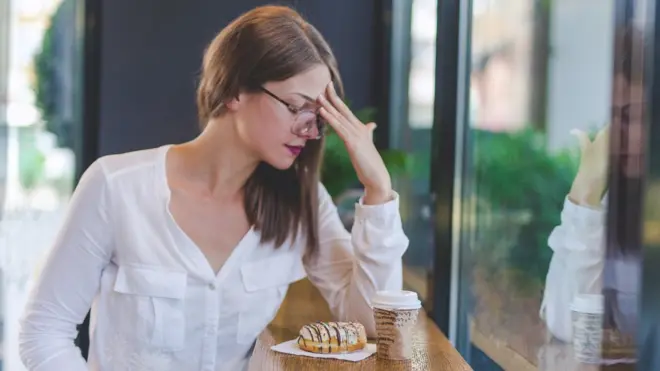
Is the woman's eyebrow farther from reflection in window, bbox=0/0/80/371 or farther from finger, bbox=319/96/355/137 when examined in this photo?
reflection in window, bbox=0/0/80/371

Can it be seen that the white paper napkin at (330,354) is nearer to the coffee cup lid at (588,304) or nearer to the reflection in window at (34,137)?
the coffee cup lid at (588,304)

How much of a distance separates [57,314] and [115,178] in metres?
0.28

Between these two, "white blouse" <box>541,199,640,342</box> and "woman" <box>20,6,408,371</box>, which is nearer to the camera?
"white blouse" <box>541,199,640,342</box>

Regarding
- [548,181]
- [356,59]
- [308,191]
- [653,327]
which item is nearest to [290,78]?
[308,191]

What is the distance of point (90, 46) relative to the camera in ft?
12.3

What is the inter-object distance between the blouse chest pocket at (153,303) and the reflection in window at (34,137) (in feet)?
7.07

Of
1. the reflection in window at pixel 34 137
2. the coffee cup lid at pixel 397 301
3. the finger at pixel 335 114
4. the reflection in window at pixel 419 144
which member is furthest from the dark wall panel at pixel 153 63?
the coffee cup lid at pixel 397 301

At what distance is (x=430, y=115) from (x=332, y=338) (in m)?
1.13

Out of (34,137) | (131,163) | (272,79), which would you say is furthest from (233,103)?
(34,137)

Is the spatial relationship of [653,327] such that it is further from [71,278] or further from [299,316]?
[299,316]

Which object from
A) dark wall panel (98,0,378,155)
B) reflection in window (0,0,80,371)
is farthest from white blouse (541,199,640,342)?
reflection in window (0,0,80,371)

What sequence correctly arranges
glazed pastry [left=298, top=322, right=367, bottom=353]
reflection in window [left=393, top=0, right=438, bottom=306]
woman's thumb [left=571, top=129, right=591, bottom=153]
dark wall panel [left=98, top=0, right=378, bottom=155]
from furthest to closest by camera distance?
1. dark wall panel [left=98, top=0, right=378, bottom=155]
2. reflection in window [left=393, top=0, right=438, bottom=306]
3. glazed pastry [left=298, top=322, right=367, bottom=353]
4. woman's thumb [left=571, top=129, right=591, bottom=153]

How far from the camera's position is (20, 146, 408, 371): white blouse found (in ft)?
5.63

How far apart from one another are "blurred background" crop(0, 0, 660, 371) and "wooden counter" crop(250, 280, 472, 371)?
0.50 ft
